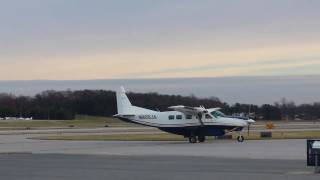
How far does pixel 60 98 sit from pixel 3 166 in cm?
16475

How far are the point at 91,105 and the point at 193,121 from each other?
12738cm

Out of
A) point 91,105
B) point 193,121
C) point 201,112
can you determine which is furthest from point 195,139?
point 91,105

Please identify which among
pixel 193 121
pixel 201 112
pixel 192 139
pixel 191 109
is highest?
pixel 191 109

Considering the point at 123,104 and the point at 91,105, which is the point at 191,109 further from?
the point at 91,105

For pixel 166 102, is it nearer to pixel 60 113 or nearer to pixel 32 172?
pixel 60 113

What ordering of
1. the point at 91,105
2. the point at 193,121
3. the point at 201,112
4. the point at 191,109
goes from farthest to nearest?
1. the point at 91,105
2. the point at 193,121
3. the point at 201,112
4. the point at 191,109

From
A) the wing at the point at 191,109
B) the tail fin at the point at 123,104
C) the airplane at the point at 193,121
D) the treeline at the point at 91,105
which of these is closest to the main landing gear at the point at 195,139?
the airplane at the point at 193,121

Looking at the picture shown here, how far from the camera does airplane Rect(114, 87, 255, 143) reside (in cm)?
4647

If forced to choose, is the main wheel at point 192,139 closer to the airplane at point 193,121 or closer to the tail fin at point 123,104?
the airplane at point 193,121

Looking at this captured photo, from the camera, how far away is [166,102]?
6225 inches

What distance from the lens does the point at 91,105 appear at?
567 ft

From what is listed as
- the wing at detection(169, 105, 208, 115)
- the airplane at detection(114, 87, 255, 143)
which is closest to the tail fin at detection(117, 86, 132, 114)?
the airplane at detection(114, 87, 255, 143)

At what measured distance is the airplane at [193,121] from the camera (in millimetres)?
46469

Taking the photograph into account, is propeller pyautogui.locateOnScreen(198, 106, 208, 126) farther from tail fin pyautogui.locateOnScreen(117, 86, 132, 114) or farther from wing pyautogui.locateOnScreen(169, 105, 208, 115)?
tail fin pyautogui.locateOnScreen(117, 86, 132, 114)
